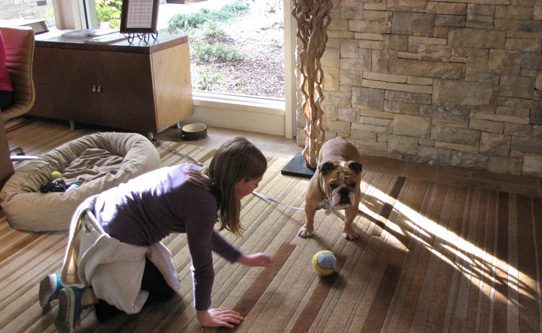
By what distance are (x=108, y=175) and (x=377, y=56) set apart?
162 centimetres

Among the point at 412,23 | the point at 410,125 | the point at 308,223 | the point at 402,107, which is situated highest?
the point at 412,23

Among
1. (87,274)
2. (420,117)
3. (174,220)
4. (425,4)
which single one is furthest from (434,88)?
(87,274)

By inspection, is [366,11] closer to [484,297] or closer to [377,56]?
[377,56]

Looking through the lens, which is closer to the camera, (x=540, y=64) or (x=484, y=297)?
(x=484, y=297)

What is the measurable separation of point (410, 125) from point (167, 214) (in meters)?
1.85

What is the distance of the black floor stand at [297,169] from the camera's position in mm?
2934

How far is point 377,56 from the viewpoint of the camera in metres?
2.98

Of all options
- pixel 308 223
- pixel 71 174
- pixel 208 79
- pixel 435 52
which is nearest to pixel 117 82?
pixel 208 79

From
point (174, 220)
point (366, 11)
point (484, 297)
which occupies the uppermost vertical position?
point (366, 11)

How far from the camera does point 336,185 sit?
2.11 metres

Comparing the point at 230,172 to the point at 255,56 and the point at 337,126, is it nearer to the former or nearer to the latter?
the point at 337,126

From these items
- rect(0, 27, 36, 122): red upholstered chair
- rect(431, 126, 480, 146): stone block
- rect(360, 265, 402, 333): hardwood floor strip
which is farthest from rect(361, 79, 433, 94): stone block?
rect(0, 27, 36, 122): red upholstered chair

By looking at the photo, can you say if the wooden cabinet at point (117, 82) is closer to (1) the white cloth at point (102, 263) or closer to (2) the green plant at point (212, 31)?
(2) the green plant at point (212, 31)

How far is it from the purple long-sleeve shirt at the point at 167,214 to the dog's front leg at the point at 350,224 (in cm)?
80
